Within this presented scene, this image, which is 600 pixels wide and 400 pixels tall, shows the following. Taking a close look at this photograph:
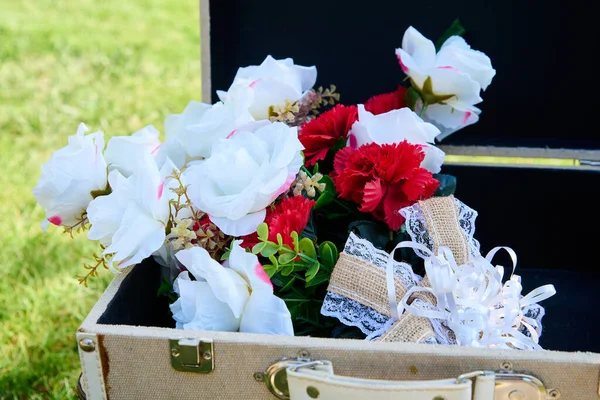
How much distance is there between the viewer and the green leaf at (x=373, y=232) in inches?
34.2

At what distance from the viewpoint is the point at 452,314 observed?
75 centimetres

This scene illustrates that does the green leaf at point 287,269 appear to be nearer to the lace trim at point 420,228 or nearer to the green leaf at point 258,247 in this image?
the green leaf at point 258,247

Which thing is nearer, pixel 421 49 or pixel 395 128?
pixel 395 128

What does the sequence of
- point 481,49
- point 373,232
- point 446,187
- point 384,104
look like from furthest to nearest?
point 481,49 < point 384,104 < point 446,187 < point 373,232

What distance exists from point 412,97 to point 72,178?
55cm

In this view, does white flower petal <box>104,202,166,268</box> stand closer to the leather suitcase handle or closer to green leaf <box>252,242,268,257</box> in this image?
green leaf <box>252,242,268,257</box>

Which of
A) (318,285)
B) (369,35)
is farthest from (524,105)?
(318,285)

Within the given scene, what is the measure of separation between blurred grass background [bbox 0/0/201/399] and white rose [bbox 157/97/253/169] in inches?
24.2

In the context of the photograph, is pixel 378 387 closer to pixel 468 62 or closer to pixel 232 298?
pixel 232 298

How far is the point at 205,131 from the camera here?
3.01ft

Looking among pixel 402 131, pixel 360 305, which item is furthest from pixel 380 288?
pixel 402 131

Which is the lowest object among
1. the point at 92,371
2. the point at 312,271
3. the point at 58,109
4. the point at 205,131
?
the point at 58,109

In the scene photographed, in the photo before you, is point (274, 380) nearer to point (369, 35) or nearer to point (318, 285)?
point (318, 285)

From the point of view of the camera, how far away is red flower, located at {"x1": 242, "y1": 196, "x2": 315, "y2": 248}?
78 cm
